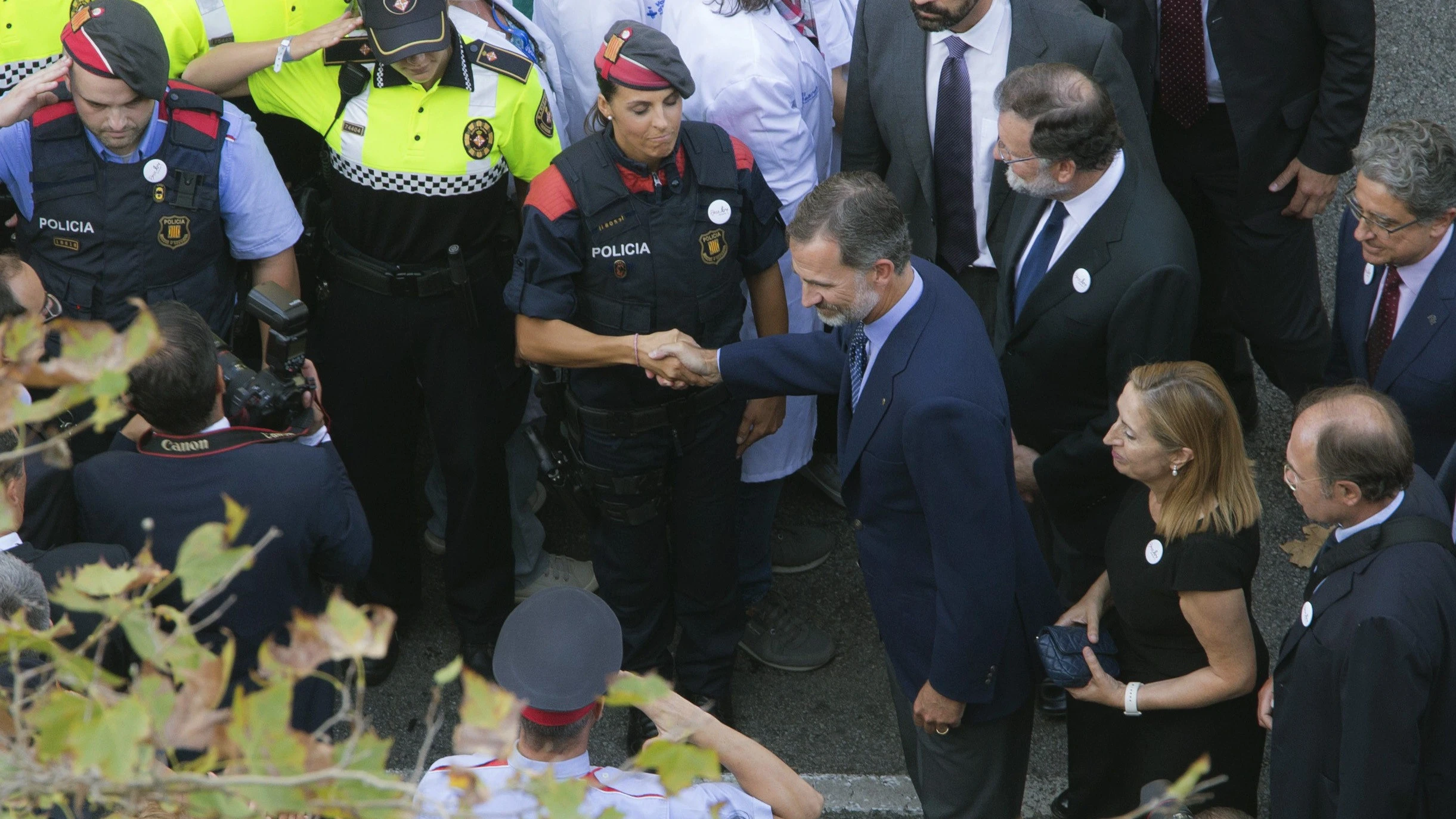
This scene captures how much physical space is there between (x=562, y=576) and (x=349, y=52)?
1969mm

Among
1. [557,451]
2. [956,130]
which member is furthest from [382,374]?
[956,130]

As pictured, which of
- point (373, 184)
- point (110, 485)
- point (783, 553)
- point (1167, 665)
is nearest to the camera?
point (110, 485)

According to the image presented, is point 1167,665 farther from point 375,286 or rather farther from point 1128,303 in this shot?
point 375,286

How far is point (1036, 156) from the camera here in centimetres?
352

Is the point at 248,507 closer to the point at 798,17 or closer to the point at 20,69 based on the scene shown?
the point at 20,69

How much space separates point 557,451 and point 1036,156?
1645 mm

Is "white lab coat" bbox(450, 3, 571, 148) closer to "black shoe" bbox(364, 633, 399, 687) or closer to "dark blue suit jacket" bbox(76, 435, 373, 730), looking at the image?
"dark blue suit jacket" bbox(76, 435, 373, 730)

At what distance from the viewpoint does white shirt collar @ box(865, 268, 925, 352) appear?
309cm

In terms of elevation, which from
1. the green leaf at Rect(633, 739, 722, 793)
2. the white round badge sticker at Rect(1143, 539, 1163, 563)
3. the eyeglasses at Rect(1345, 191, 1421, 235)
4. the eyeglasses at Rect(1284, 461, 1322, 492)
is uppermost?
the green leaf at Rect(633, 739, 722, 793)

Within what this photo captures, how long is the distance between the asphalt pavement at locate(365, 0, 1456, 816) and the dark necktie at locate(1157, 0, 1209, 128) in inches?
54.0

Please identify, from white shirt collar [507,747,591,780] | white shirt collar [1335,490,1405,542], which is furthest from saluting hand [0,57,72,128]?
white shirt collar [1335,490,1405,542]

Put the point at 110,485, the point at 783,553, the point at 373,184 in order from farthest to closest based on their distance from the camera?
1. the point at 783,553
2. the point at 373,184
3. the point at 110,485

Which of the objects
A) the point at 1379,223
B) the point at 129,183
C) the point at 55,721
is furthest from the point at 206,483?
the point at 1379,223

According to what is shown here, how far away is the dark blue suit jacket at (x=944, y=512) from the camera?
2904mm
